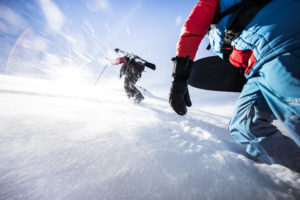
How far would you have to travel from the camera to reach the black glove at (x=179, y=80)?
96 centimetres

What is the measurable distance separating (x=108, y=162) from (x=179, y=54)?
910 mm

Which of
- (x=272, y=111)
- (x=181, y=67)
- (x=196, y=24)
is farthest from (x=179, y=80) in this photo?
(x=272, y=111)

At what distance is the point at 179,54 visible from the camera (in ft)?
3.11

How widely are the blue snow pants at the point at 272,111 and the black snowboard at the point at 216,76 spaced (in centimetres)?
34

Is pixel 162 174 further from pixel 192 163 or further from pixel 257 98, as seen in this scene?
pixel 257 98

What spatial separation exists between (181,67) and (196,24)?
343mm

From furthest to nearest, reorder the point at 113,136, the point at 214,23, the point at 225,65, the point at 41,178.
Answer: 1. the point at 225,65
2. the point at 214,23
3. the point at 113,136
4. the point at 41,178

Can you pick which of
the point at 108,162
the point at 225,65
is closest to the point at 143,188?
the point at 108,162

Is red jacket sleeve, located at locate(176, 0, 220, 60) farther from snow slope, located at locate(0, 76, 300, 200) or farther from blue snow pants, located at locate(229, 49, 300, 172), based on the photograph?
snow slope, located at locate(0, 76, 300, 200)

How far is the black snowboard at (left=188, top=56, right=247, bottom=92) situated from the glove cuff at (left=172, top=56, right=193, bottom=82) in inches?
24.4

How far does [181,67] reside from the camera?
961 mm

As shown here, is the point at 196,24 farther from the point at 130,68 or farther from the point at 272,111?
the point at 130,68

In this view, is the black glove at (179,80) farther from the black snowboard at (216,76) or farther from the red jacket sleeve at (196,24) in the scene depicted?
the black snowboard at (216,76)

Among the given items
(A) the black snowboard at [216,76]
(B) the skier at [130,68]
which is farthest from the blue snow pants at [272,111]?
(B) the skier at [130,68]
